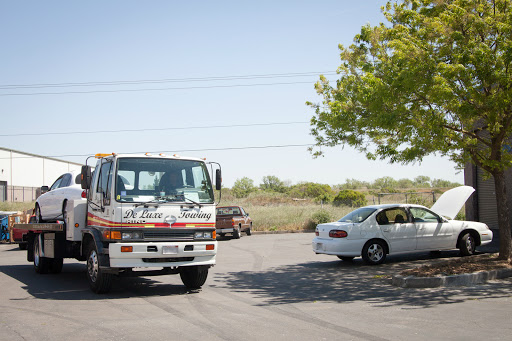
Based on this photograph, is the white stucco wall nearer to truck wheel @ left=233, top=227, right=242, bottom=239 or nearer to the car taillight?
truck wheel @ left=233, top=227, right=242, bottom=239

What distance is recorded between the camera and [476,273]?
33.4 feet

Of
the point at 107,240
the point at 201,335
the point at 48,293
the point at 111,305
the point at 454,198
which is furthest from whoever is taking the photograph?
the point at 454,198

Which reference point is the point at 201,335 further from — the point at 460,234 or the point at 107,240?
the point at 460,234

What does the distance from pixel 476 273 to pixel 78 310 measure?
25.2ft

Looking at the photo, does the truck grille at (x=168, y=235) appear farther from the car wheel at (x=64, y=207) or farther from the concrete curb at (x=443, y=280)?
the concrete curb at (x=443, y=280)

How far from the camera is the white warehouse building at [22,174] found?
176 feet

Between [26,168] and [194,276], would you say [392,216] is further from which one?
[26,168]

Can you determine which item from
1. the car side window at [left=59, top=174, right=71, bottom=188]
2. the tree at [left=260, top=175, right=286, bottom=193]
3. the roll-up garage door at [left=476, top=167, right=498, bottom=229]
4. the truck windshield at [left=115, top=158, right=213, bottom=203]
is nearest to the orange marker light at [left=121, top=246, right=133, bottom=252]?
the truck windshield at [left=115, top=158, right=213, bottom=203]

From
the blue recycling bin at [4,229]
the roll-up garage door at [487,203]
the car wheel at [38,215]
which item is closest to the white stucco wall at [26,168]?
the blue recycling bin at [4,229]

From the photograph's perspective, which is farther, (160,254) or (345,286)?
(345,286)

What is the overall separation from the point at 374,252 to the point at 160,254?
649 centimetres

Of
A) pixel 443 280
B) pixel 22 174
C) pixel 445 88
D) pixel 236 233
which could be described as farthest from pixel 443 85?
pixel 22 174

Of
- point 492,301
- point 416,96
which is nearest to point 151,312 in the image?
point 492,301

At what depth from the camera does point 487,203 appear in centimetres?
2109
